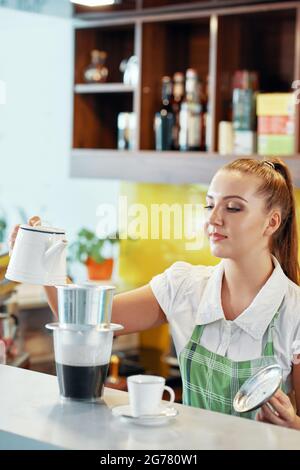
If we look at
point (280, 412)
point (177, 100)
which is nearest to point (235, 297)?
point (280, 412)

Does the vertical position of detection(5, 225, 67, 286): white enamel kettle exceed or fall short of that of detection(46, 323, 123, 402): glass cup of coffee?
it exceeds it

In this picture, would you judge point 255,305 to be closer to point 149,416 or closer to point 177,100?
point 149,416

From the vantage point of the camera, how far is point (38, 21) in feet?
15.8

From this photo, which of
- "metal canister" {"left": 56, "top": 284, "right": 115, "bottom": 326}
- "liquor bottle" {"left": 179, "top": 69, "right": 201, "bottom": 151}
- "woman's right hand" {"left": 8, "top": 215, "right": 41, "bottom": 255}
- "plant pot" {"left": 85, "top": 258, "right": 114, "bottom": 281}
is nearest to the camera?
"metal canister" {"left": 56, "top": 284, "right": 115, "bottom": 326}

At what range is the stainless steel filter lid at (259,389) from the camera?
1802 mm

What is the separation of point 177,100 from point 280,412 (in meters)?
2.36

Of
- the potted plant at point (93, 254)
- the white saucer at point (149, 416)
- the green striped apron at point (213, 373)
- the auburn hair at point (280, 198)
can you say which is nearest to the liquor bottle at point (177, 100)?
the potted plant at point (93, 254)

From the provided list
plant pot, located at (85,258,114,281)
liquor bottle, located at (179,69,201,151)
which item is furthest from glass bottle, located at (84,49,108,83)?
plant pot, located at (85,258,114,281)

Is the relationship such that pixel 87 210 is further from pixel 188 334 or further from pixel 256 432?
pixel 256 432

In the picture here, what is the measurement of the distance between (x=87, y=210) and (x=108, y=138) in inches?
17.8

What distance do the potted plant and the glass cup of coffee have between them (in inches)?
97.9

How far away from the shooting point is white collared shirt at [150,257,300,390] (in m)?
2.21

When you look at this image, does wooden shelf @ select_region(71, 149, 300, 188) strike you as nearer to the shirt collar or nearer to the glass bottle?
the glass bottle
